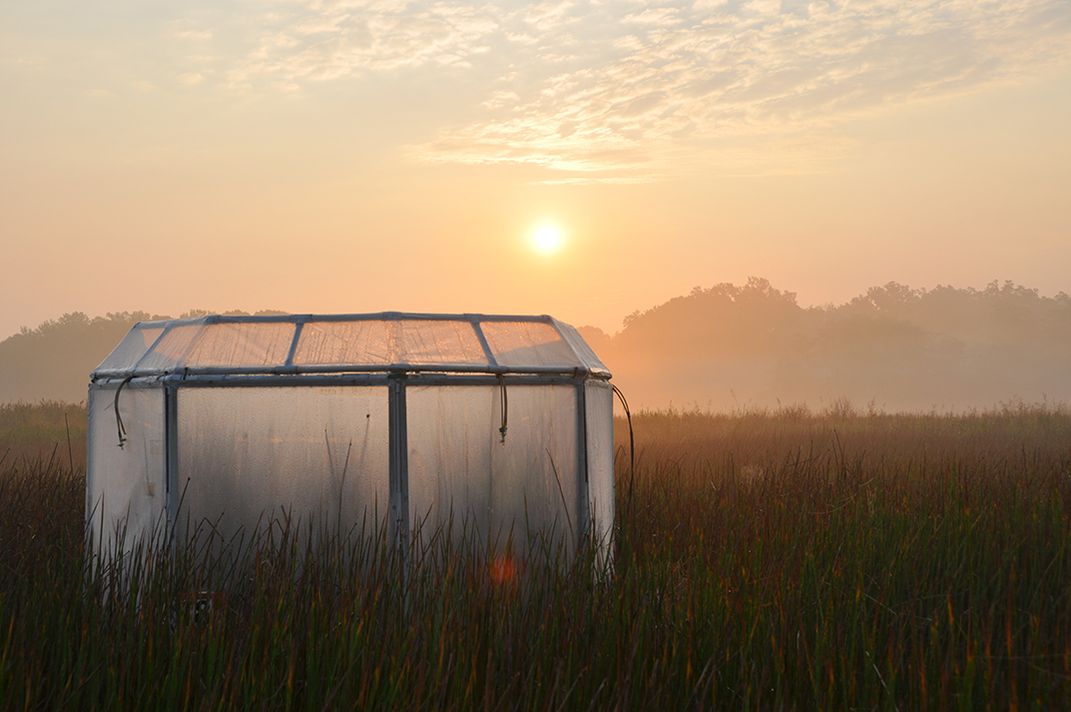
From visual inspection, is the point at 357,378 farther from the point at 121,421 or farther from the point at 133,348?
the point at 133,348

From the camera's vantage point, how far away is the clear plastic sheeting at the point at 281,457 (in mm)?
6141

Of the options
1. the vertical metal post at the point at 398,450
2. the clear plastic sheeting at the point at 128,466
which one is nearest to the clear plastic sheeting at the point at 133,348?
the clear plastic sheeting at the point at 128,466

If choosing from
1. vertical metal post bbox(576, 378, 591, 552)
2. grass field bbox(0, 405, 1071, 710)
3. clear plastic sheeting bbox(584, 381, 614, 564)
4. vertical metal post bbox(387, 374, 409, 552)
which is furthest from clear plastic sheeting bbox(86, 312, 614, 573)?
grass field bbox(0, 405, 1071, 710)

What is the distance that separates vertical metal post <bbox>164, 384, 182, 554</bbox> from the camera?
20.3ft

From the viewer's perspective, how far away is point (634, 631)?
391 centimetres

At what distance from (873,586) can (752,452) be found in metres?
11.6

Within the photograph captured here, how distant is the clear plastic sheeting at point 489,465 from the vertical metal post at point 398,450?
0.05 meters

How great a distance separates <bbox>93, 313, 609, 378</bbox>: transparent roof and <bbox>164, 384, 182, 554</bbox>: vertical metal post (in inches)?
6.7

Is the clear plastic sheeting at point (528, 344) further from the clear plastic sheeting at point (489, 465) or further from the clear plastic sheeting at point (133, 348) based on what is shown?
the clear plastic sheeting at point (133, 348)

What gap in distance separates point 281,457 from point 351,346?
739 mm

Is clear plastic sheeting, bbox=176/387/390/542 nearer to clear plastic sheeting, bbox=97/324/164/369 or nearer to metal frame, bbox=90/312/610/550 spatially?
metal frame, bbox=90/312/610/550

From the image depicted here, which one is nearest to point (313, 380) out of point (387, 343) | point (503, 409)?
point (387, 343)

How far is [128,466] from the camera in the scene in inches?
263

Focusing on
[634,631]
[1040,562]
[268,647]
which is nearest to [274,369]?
[268,647]
